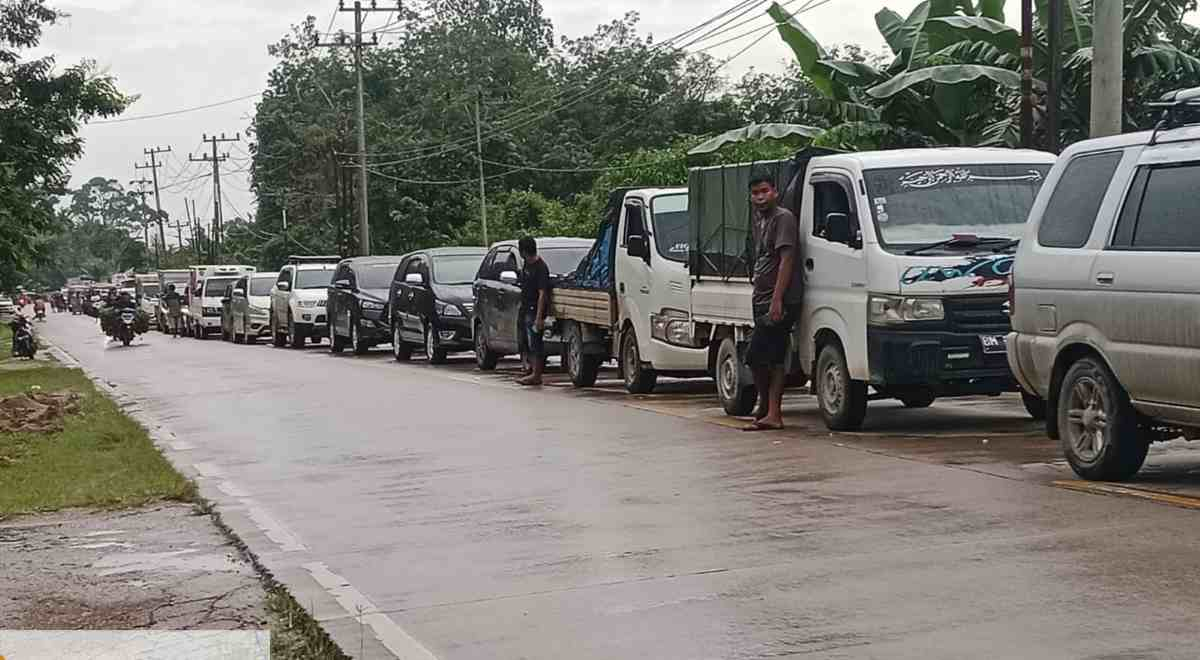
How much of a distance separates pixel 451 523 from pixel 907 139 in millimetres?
17249

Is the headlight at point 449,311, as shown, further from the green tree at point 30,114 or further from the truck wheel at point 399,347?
the green tree at point 30,114

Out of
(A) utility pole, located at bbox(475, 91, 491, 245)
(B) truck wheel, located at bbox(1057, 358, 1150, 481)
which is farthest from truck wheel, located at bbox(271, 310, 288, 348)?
(B) truck wheel, located at bbox(1057, 358, 1150, 481)

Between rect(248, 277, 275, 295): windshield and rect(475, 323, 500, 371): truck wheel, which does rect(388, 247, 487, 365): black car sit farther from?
rect(248, 277, 275, 295): windshield

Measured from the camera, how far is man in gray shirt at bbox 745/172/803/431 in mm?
13047

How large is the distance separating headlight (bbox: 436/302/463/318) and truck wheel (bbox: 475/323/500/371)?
5.21 ft

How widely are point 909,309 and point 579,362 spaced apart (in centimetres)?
793

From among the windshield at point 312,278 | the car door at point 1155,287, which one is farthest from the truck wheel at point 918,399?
the windshield at point 312,278

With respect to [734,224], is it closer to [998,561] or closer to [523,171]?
[998,561]

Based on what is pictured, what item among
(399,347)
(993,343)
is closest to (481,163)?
(399,347)

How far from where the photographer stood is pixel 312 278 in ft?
123

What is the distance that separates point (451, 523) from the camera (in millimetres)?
9438

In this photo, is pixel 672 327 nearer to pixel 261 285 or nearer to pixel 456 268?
pixel 456 268

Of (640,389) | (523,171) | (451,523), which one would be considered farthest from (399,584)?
(523,171)

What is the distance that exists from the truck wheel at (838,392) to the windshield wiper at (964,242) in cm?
106
